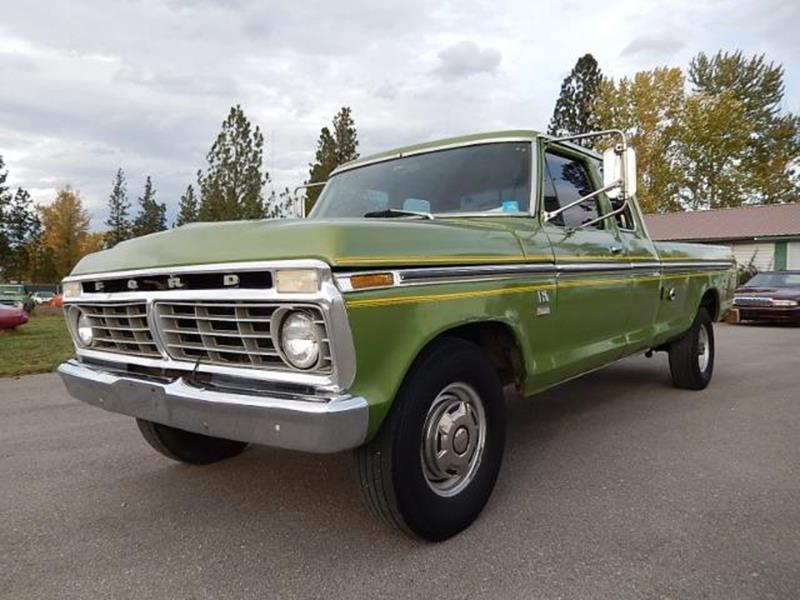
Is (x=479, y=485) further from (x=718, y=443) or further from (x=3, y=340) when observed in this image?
(x=3, y=340)

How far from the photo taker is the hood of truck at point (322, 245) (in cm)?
225

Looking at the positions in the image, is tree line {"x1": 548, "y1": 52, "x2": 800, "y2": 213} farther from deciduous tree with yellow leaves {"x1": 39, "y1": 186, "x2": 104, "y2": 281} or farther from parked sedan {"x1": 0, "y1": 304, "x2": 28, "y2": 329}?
deciduous tree with yellow leaves {"x1": 39, "y1": 186, "x2": 104, "y2": 281}

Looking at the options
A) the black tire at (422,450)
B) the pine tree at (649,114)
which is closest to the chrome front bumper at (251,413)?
the black tire at (422,450)

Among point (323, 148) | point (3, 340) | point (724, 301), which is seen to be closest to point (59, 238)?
point (323, 148)

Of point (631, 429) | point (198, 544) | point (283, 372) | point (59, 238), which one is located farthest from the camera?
point (59, 238)

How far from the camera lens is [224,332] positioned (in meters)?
2.43

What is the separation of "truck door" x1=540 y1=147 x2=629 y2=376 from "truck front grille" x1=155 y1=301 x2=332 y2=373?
1782 mm

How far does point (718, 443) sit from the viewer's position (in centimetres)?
421

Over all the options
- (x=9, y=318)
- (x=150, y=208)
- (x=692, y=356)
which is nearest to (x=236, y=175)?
(x=9, y=318)

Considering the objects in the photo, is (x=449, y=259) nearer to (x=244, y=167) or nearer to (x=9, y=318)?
(x=9, y=318)

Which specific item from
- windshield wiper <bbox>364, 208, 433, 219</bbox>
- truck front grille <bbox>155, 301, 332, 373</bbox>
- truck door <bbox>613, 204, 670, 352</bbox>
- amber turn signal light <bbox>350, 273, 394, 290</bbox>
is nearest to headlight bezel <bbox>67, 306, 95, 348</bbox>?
truck front grille <bbox>155, 301, 332, 373</bbox>

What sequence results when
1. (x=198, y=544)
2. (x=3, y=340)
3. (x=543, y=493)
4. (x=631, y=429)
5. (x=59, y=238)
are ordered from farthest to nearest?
(x=59, y=238) < (x=3, y=340) < (x=631, y=429) < (x=543, y=493) < (x=198, y=544)

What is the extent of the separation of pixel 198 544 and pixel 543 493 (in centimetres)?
178

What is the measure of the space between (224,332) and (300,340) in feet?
1.24
